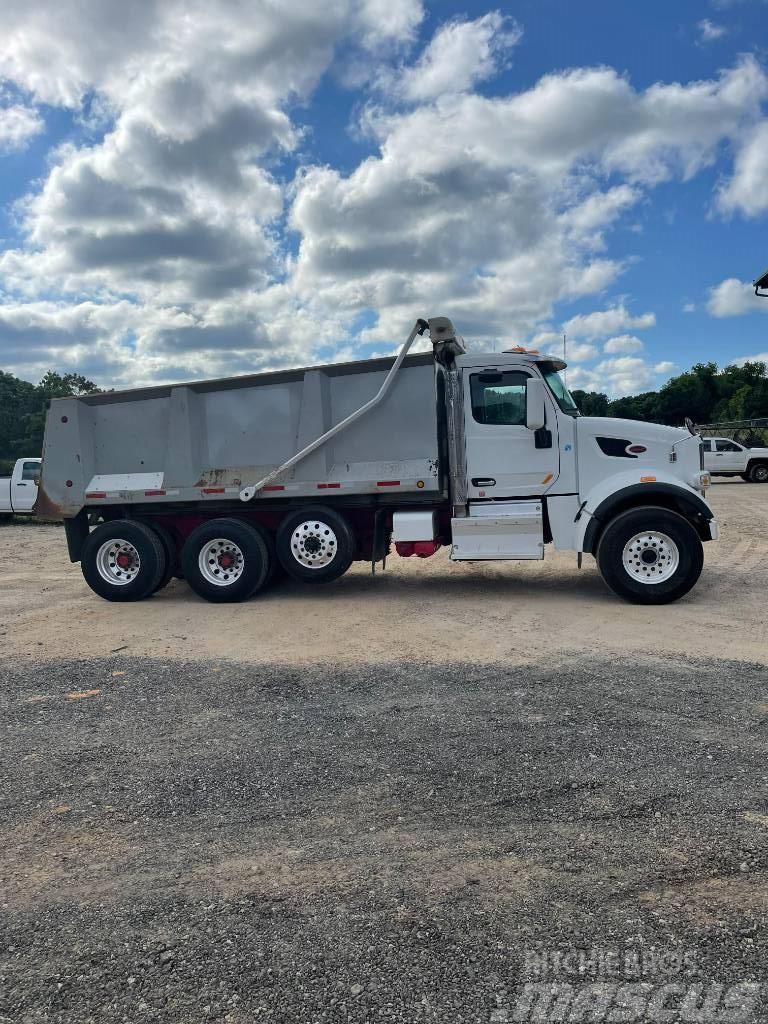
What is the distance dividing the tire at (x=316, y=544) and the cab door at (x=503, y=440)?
1745mm

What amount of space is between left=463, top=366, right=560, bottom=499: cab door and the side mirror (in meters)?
0.10

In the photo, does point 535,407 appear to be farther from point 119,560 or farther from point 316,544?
point 119,560

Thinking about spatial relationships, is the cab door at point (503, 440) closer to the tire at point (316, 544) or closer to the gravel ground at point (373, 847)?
the tire at point (316, 544)

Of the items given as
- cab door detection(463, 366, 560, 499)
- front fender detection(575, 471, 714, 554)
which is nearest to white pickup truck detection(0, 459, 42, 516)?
cab door detection(463, 366, 560, 499)

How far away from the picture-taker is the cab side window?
8.79 metres

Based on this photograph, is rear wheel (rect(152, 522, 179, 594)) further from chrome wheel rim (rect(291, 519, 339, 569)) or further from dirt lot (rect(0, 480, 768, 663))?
chrome wheel rim (rect(291, 519, 339, 569))

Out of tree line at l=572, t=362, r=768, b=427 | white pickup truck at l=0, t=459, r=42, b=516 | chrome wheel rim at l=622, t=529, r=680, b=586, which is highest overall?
tree line at l=572, t=362, r=768, b=427

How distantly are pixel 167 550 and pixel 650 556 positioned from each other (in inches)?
251

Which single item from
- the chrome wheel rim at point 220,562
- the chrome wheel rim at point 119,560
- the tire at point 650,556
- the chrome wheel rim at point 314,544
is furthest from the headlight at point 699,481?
the chrome wheel rim at point 119,560

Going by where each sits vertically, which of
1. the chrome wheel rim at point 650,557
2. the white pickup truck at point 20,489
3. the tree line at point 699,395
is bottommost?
the chrome wheel rim at point 650,557

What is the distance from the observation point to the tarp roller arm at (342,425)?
345 inches

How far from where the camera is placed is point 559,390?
8938mm

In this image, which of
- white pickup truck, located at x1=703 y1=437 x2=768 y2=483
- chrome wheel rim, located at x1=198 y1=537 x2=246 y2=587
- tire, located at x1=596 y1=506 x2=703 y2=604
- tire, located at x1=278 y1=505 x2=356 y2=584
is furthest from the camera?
white pickup truck, located at x1=703 y1=437 x2=768 y2=483

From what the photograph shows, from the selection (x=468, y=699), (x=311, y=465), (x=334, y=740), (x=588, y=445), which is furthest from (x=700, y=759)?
(x=311, y=465)
